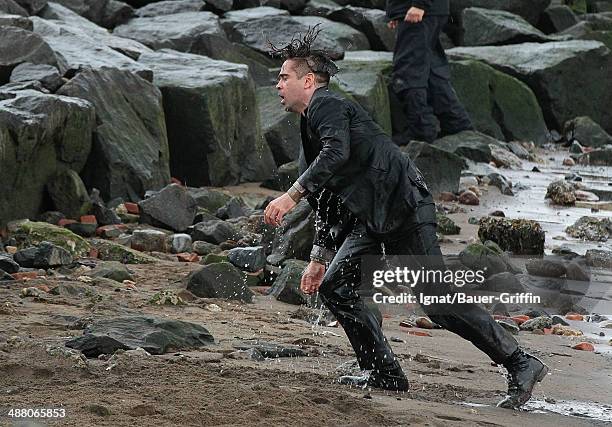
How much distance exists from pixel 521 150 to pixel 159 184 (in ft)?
23.2

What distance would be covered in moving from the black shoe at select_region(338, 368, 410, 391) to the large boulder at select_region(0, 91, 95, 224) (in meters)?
4.50

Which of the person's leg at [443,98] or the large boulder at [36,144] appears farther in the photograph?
the person's leg at [443,98]

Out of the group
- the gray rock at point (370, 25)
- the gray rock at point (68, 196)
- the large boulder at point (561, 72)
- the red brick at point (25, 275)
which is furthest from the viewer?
the gray rock at point (370, 25)

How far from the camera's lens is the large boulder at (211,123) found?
12.3m

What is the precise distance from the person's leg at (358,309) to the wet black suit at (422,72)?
934 cm

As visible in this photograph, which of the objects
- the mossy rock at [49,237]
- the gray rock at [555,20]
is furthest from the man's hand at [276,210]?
the gray rock at [555,20]

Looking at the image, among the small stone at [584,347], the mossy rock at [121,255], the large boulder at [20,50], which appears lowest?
the mossy rock at [121,255]

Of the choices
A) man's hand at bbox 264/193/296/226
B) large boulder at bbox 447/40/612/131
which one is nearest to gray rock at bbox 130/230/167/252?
man's hand at bbox 264/193/296/226

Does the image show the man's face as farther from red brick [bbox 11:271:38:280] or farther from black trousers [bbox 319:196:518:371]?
red brick [bbox 11:271:38:280]

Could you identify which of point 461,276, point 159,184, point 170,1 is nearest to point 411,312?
point 461,276

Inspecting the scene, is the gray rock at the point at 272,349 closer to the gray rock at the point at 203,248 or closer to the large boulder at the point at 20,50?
the gray rock at the point at 203,248

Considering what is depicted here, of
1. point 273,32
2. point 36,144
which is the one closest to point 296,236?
point 36,144

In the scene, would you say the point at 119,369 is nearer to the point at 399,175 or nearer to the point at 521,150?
the point at 399,175

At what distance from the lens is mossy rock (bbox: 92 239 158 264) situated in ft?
29.5
